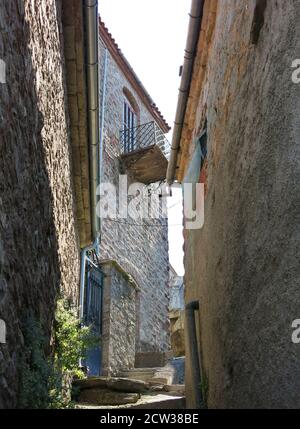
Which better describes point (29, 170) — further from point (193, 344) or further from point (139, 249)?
point (139, 249)

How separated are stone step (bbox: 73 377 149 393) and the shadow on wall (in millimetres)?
2244

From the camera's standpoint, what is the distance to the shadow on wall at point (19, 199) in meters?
→ 2.84

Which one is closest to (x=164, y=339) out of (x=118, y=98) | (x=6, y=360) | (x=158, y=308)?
(x=158, y=308)

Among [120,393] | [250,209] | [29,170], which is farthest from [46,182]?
[120,393]

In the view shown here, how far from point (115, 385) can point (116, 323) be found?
3112 millimetres

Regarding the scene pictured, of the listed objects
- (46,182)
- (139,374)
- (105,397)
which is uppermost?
(46,182)

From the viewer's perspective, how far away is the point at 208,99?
16.6 feet

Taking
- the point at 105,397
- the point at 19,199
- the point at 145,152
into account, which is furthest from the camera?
the point at 145,152

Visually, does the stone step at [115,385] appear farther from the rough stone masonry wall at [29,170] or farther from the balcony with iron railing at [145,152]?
the balcony with iron railing at [145,152]

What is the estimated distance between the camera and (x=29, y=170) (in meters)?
3.58

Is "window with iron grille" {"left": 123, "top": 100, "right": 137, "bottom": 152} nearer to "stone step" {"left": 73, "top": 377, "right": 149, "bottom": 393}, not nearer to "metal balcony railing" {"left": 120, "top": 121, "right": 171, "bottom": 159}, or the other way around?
"metal balcony railing" {"left": 120, "top": 121, "right": 171, "bottom": 159}

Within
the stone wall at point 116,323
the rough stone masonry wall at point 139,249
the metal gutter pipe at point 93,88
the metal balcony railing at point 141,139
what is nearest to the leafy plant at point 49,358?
the metal gutter pipe at point 93,88
